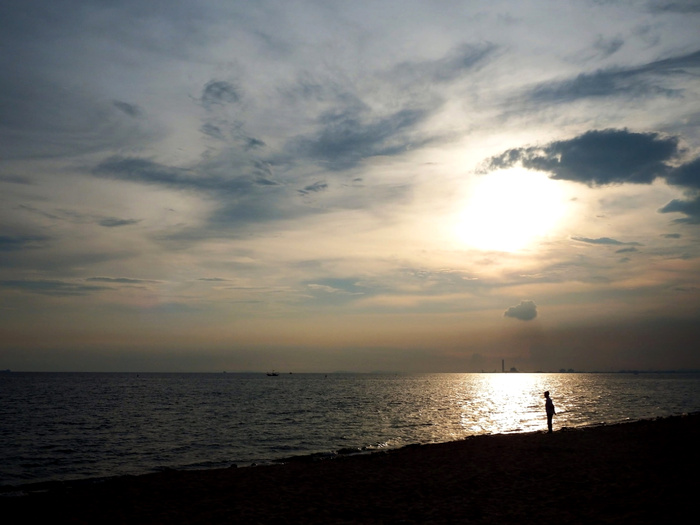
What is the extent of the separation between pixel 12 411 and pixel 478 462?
236 feet

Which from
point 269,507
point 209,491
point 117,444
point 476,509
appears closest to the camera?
point 476,509

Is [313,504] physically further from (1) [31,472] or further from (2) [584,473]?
(1) [31,472]

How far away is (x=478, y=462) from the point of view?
2569 centimetres

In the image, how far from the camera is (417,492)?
19500mm

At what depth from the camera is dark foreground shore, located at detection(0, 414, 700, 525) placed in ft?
53.5

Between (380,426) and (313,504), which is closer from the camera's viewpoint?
(313,504)

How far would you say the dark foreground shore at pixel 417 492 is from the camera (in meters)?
16.3

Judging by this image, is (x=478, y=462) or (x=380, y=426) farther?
(x=380, y=426)

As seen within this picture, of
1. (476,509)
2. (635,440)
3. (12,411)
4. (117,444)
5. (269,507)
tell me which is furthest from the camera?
(12,411)

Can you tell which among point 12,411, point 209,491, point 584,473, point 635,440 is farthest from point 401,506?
point 12,411

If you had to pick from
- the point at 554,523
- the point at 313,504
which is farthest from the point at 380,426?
the point at 554,523

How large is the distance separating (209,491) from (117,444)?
78.9 ft

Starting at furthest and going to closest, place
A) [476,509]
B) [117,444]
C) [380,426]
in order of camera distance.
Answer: [380,426] < [117,444] < [476,509]

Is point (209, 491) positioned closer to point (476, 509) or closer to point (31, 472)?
point (476, 509)
